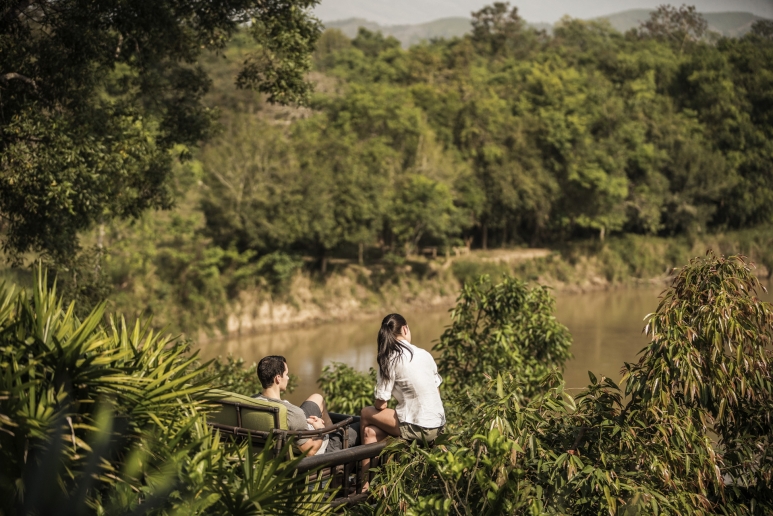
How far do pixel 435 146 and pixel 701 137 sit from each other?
48.7ft

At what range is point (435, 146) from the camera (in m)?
32.6

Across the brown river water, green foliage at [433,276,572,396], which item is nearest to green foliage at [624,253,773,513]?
green foliage at [433,276,572,396]

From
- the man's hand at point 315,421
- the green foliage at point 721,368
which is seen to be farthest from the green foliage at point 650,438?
the man's hand at point 315,421

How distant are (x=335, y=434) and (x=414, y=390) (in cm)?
62

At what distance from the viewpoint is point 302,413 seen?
506cm

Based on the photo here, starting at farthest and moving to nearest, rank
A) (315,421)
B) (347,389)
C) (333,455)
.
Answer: (347,389) → (315,421) → (333,455)

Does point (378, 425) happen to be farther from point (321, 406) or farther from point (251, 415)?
point (251, 415)

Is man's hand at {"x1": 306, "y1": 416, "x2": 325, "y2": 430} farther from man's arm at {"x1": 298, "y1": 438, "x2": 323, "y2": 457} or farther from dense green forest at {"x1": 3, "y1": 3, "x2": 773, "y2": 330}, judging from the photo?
dense green forest at {"x1": 3, "y1": 3, "x2": 773, "y2": 330}

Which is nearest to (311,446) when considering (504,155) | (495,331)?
(495,331)

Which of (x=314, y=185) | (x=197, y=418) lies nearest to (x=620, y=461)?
(x=197, y=418)

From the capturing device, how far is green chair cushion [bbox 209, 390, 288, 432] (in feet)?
15.7

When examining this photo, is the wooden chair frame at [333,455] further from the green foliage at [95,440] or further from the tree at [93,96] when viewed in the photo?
the tree at [93,96]

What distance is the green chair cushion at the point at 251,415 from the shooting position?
4.80 meters

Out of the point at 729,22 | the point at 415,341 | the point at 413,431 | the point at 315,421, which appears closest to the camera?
the point at 413,431
